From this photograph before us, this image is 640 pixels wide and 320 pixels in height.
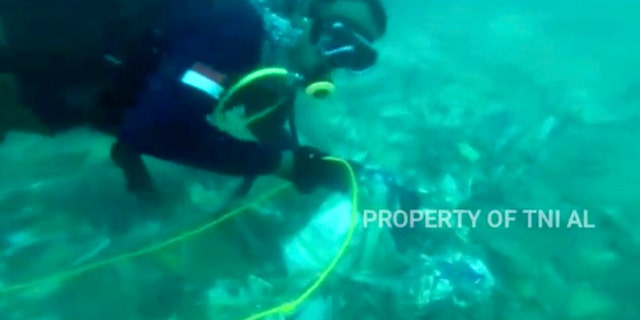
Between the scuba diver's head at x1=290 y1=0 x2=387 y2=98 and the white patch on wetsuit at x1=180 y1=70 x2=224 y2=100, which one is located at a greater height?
the scuba diver's head at x1=290 y1=0 x2=387 y2=98

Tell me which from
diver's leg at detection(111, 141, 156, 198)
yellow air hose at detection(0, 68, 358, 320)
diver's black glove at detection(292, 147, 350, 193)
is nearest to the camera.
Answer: yellow air hose at detection(0, 68, 358, 320)

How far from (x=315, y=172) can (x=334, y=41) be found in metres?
0.81

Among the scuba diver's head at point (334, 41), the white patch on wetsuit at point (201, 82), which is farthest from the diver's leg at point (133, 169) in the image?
the scuba diver's head at point (334, 41)

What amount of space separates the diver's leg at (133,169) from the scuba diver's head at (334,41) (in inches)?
34.3

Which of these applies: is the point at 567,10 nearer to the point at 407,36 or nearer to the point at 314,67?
the point at 407,36

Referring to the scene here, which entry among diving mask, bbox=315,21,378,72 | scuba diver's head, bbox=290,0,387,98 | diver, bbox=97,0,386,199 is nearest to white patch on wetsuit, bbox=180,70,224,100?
diver, bbox=97,0,386,199

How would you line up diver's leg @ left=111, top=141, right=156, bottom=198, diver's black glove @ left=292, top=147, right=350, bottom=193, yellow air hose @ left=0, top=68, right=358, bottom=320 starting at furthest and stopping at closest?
1. diver's black glove @ left=292, top=147, right=350, bottom=193
2. diver's leg @ left=111, top=141, right=156, bottom=198
3. yellow air hose @ left=0, top=68, right=358, bottom=320

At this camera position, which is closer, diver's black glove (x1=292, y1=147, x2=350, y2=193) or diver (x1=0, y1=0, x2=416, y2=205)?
diver (x1=0, y1=0, x2=416, y2=205)

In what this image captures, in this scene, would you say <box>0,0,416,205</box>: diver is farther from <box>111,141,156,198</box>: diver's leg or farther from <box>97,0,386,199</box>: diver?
<box>111,141,156,198</box>: diver's leg

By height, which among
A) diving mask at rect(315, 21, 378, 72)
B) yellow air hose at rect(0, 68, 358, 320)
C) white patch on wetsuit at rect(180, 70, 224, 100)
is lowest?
yellow air hose at rect(0, 68, 358, 320)

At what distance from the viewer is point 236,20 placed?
2.46m

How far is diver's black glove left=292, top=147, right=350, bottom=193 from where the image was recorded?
303 cm

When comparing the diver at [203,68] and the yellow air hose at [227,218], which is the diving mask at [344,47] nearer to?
the diver at [203,68]

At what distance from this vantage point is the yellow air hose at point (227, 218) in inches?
92.0
